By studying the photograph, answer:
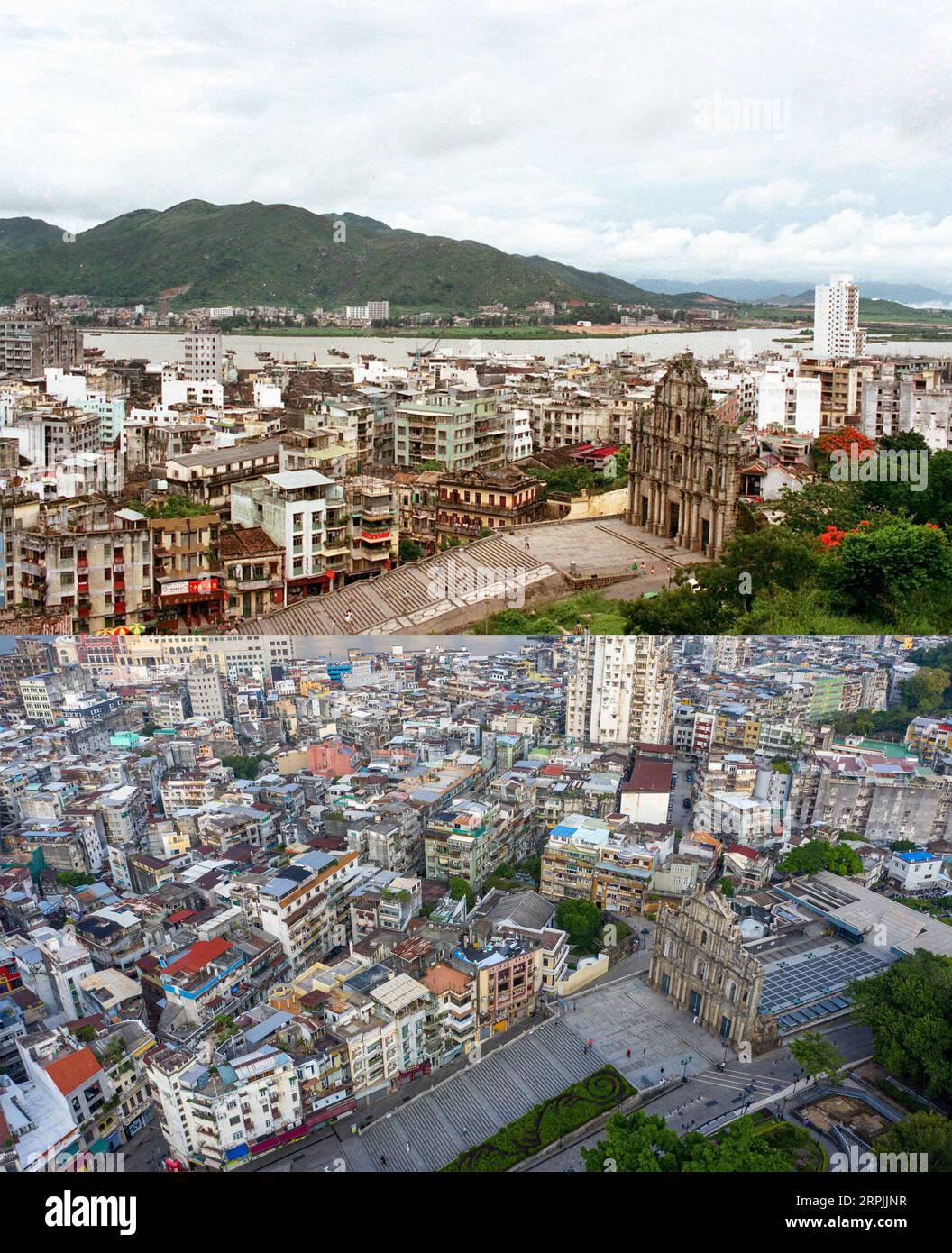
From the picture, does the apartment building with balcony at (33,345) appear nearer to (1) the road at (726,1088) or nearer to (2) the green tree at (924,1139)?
(1) the road at (726,1088)

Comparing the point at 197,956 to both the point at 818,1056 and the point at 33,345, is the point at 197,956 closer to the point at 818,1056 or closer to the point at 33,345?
the point at 818,1056

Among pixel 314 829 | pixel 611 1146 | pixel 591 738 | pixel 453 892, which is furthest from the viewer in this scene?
pixel 591 738

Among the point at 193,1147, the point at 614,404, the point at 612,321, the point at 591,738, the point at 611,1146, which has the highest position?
the point at 612,321

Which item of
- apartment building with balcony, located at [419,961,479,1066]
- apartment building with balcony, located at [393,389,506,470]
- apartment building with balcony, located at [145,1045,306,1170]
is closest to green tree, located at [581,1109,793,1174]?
apartment building with balcony, located at [419,961,479,1066]

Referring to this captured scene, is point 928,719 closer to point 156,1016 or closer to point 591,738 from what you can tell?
point 591,738

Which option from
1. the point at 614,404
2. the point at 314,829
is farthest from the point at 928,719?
the point at 614,404

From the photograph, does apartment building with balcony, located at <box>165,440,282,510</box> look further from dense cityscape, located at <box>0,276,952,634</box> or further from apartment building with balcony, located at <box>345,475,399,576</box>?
apartment building with balcony, located at <box>345,475,399,576</box>
